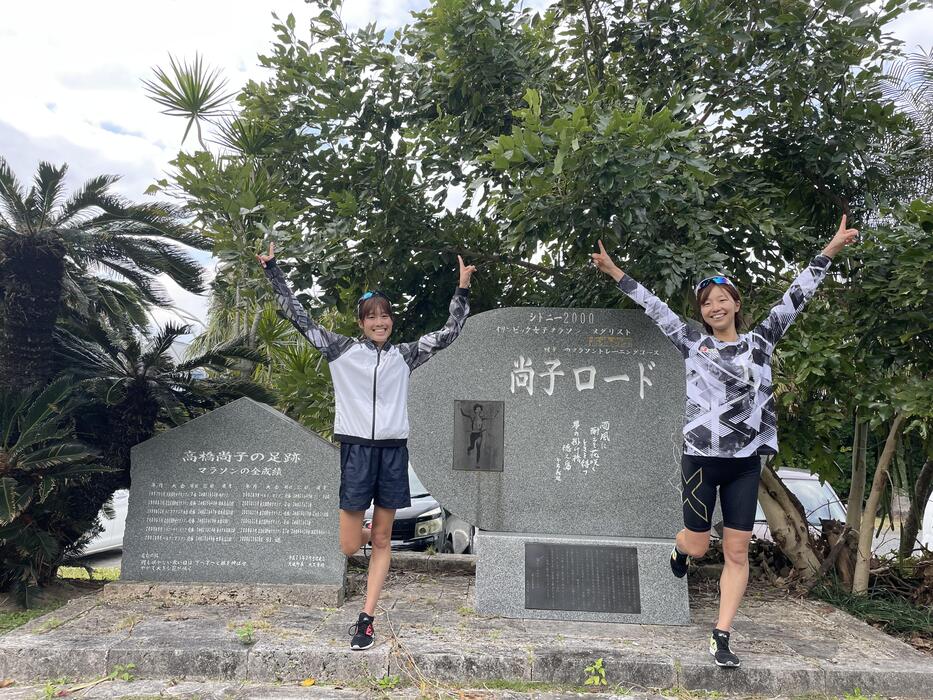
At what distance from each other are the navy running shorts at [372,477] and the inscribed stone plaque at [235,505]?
1.03 meters

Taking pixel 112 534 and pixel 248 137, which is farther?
pixel 112 534

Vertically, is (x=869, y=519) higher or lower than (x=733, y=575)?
higher

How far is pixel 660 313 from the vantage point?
3.85m

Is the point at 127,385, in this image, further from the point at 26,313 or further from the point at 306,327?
the point at 306,327

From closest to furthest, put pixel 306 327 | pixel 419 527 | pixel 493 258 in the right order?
pixel 306 327, pixel 493 258, pixel 419 527

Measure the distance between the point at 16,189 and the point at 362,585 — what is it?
3.90 metres

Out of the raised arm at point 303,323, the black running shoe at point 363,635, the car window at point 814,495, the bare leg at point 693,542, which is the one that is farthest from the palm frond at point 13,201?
the car window at point 814,495

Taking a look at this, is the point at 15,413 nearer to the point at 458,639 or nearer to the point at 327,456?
the point at 327,456

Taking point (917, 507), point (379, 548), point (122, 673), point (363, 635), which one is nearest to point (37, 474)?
point (122, 673)

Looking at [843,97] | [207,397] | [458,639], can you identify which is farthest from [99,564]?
[843,97]

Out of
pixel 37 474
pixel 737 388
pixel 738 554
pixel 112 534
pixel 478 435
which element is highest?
pixel 737 388

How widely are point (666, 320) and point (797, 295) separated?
657mm

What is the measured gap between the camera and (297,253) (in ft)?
16.3

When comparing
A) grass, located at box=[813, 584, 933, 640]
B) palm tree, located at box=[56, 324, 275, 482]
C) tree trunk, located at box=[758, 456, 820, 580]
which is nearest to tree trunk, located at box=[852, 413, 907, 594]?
grass, located at box=[813, 584, 933, 640]
